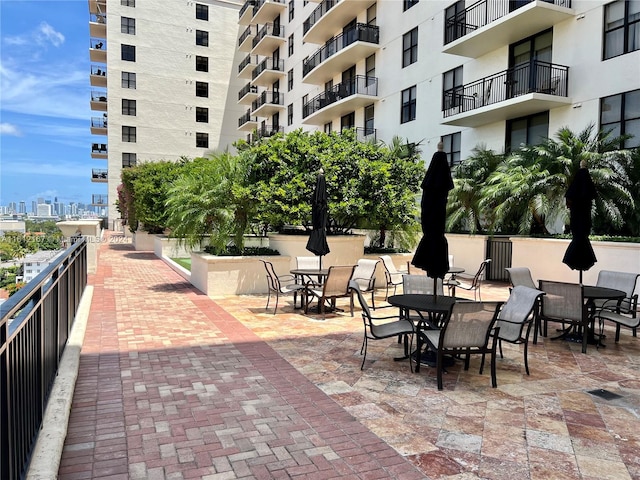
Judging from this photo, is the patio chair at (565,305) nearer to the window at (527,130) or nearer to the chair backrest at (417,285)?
the chair backrest at (417,285)

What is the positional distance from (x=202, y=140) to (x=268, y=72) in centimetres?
1372

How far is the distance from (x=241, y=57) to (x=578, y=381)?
52.4 m

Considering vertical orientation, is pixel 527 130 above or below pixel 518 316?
above

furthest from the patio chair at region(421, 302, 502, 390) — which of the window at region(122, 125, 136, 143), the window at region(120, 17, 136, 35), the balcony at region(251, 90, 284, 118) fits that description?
the window at region(120, 17, 136, 35)

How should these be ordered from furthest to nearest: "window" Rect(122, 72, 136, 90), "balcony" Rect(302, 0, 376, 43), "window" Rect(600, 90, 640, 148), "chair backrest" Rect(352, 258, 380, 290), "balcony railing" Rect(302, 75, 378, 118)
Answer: "window" Rect(122, 72, 136, 90) < "balcony" Rect(302, 0, 376, 43) < "balcony railing" Rect(302, 75, 378, 118) < "window" Rect(600, 90, 640, 148) < "chair backrest" Rect(352, 258, 380, 290)

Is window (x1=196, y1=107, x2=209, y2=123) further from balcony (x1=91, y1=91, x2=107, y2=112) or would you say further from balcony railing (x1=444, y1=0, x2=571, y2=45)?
balcony railing (x1=444, y1=0, x2=571, y2=45)

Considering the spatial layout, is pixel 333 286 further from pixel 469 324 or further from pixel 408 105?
pixel 408 105

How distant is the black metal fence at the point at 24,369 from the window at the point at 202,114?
4803 centimetres

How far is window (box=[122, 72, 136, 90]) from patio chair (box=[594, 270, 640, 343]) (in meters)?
47.5

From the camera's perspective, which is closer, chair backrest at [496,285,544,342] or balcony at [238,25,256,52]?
chair backrest at [496,285,544,342]

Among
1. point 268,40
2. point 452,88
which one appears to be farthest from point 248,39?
point 452,88

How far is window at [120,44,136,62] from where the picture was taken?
46.0 metres

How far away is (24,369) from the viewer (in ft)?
10.7

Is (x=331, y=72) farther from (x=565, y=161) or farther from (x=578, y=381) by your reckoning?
(x=578, y=381)
